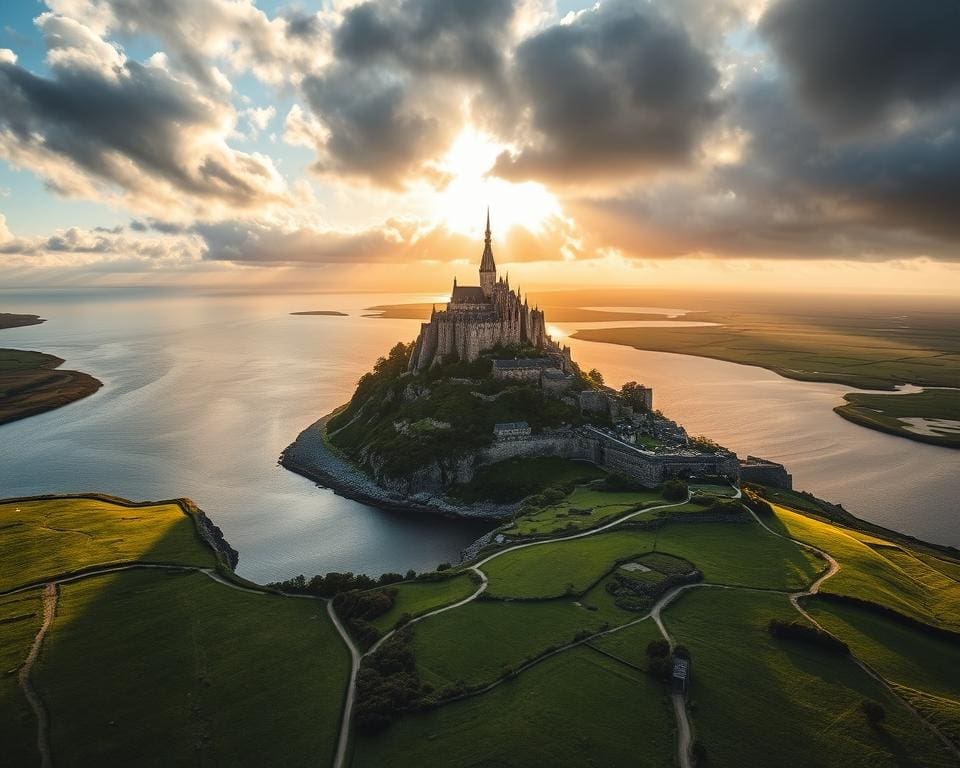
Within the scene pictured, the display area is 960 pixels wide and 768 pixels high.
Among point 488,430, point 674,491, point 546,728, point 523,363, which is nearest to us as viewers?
point 546,728

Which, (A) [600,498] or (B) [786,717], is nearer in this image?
(B) [786,717]

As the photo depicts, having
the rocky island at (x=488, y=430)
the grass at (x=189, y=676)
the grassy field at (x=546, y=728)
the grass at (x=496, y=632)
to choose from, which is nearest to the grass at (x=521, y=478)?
the rocky island at (x=488, y=430)

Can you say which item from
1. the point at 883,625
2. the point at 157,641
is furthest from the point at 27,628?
the point at 883,625

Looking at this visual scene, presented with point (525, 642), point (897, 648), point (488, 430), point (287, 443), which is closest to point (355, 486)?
point (488, 430)

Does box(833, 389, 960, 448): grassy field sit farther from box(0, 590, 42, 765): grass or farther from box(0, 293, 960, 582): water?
box(0, 590, 42, 765): grass

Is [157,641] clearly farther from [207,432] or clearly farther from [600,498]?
[207,432]

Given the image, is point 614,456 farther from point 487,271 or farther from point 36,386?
point 36,386
